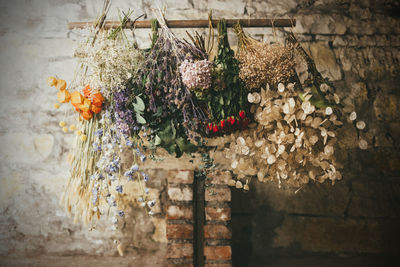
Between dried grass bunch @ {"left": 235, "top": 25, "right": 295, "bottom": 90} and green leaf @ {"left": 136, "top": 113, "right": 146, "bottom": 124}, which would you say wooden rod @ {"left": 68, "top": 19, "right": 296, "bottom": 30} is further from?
green leaf @ {"left": 136, "top": 113, "right": 146, "bottom": 124}

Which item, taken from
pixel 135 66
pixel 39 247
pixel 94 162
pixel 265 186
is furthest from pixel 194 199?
pixel 39 247

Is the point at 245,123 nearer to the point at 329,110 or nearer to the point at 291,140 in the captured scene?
the point at 291,140

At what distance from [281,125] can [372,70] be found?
34.8 inches

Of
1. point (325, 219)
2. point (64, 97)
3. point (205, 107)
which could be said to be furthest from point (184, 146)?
point (325, 219)

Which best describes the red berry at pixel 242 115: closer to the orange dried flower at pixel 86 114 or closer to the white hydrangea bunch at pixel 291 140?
the white hydrangea bunch at pixel 291 140

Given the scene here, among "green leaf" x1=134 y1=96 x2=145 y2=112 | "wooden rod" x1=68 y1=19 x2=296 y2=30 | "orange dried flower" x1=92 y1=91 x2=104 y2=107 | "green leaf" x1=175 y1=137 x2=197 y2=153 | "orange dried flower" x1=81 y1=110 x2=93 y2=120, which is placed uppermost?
"wooden rod" x1=68 y1=19 x2=296 y2=30

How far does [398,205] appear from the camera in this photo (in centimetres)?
146

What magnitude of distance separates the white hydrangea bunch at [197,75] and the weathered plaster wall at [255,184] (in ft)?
1.98

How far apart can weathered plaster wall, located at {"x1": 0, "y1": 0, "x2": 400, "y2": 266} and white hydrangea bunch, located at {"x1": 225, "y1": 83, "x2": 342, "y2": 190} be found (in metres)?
0.34

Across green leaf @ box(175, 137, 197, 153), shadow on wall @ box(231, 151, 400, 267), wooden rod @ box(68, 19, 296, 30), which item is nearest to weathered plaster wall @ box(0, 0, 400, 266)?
shadow on wall @ box(231, 151, 400, 267)

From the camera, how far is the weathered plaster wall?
57.9 inches

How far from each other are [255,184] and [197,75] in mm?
814

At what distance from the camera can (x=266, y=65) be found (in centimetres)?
119

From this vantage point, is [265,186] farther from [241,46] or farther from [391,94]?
[391,94]
